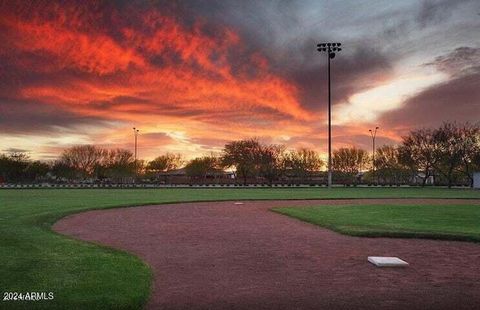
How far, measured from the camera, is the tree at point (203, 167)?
490 ft

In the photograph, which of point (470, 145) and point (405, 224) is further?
point (470, 145)

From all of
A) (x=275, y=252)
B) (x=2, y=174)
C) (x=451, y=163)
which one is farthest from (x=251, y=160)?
(x=275, y=252)

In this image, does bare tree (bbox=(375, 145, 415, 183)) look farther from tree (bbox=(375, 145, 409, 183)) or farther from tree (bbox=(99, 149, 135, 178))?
tree (bbox=(99, 149, 135, 178))

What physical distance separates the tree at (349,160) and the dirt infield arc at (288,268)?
11479cm

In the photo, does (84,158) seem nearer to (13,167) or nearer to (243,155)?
(13,167)

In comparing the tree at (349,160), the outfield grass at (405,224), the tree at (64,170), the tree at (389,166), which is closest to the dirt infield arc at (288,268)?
the outfield grass at (405,224)

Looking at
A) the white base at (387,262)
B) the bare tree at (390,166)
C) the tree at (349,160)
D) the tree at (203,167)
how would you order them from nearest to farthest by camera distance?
the white base at (387,262), the bare tree at (390,166), the tree at (349,160), the tree at (203,167)

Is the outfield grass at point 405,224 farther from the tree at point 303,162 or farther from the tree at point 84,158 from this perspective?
the tree at point 84,158

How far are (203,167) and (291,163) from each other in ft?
103

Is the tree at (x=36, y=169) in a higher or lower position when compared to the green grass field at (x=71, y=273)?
higher

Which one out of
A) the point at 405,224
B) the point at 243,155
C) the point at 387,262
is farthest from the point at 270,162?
the point at 387,262

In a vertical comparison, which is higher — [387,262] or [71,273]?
[387,262]

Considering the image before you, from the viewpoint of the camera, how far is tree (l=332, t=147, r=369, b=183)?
132 m

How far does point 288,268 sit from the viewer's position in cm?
1116
